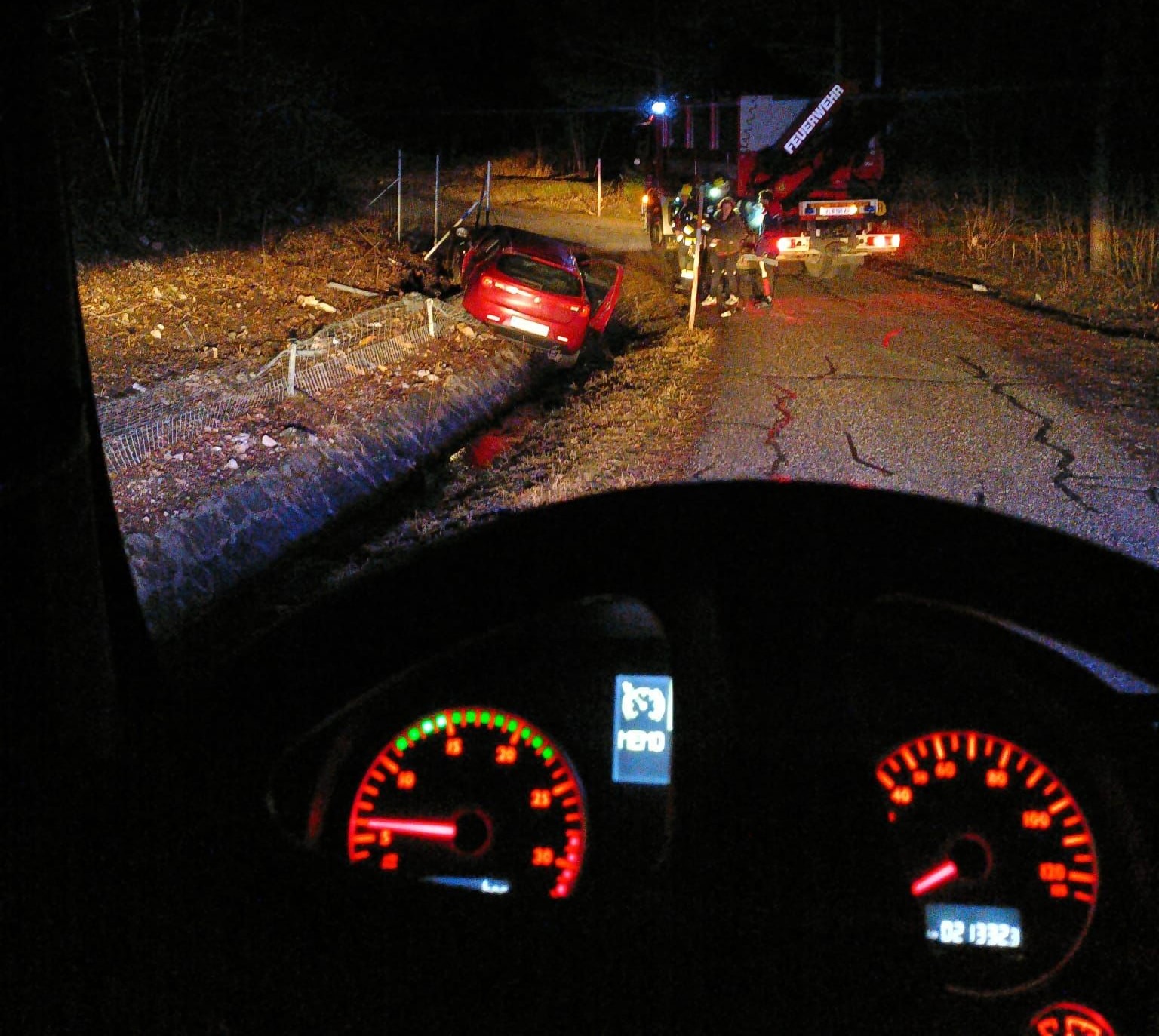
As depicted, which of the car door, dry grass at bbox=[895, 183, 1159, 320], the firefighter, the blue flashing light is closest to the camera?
the blue flashing light

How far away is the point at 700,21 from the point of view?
4031cm

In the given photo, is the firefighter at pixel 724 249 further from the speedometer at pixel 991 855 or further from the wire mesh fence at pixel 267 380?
the speedometer at pixel 991 855

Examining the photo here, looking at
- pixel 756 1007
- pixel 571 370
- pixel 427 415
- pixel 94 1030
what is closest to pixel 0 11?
pixel 94 1030

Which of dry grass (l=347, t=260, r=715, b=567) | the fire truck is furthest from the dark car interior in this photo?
the fire truck

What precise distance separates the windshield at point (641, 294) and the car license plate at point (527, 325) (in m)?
0.41

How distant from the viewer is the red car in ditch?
48.8ft

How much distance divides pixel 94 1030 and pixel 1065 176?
1336 inches

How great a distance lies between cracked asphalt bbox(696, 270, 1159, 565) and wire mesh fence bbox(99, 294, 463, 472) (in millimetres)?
3738

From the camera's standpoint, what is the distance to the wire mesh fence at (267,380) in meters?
10.1

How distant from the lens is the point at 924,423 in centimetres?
1138

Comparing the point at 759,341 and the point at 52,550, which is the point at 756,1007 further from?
the point at 759,341

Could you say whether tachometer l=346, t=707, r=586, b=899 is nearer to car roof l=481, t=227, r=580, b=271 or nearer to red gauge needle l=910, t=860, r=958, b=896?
red gauge needle l=910, t=860, r=958, b=896

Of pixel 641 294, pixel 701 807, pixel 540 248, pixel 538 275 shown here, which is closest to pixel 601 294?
pixel 540 248

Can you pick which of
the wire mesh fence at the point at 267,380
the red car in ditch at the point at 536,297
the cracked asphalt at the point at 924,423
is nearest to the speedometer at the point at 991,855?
the cracked asphalt at the point at 924,423
